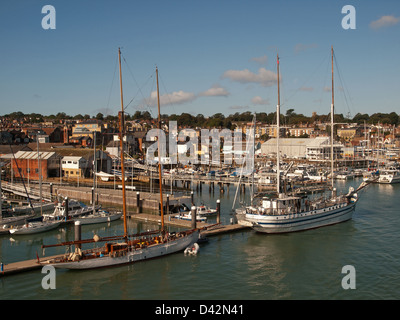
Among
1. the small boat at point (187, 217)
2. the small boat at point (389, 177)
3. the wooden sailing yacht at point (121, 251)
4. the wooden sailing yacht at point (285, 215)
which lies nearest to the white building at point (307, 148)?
the small boat at point (389, 177)

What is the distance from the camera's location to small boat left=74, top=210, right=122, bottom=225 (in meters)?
34.2

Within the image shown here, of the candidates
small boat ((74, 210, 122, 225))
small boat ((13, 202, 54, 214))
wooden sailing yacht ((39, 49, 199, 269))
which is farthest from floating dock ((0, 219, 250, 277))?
small boat ((13, 202, 54, 214))

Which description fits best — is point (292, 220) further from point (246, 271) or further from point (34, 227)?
point (34, 227)

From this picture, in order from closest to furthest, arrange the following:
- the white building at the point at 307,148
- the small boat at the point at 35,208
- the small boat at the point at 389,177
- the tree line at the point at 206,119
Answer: the small boat at the point at 35,208, the small boat at the point at 389,177, the white building at the point at 307,148, the tree line at the point at 206,119

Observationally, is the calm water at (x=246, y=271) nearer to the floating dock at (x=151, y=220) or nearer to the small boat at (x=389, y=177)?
the floating dock at (x=151, y=220)

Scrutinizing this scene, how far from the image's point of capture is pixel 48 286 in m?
20.1

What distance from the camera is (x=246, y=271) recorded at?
22484 millimetres

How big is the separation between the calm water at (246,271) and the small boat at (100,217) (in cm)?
220

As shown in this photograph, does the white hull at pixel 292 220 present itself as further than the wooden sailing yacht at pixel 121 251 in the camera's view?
Yes

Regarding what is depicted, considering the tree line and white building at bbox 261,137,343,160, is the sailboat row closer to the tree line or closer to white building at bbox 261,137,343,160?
white building at bbox 261,137,343,160

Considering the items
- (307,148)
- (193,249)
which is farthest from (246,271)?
(307,148)

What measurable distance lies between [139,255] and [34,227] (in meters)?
12.1

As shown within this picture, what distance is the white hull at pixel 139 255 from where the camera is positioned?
2169cm

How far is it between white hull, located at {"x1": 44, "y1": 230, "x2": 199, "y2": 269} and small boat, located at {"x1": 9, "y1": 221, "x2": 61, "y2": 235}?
10716 mm
